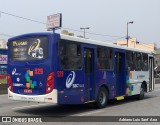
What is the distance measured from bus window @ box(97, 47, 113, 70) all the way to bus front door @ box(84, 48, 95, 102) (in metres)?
0.60

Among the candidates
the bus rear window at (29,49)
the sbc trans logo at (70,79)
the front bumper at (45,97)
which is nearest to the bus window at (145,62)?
the sbc trans logo at (70,79)

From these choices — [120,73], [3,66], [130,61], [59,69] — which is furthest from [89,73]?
[3,66]

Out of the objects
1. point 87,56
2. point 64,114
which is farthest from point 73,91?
point 87,56

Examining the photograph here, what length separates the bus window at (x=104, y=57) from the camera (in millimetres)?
15191

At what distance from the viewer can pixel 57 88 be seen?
12.3 m

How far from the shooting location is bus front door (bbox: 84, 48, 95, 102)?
14.1m

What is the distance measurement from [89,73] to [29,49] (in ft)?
9.03

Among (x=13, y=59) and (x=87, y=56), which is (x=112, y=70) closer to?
(x=87, y=56)

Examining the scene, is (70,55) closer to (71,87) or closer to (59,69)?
(59,69)

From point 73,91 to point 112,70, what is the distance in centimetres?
368

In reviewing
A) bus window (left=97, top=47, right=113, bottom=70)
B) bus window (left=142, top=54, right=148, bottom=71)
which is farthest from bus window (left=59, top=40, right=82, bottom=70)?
bus window (left=142, top=54, right=148, bottom=71)

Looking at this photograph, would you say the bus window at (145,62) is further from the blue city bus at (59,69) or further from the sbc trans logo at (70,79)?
the sbc trans logo at (70,79)

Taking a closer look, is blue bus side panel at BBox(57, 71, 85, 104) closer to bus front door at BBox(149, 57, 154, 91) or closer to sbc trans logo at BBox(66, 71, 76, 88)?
sbc trans logo at BBox(66, 71, 76, 88)

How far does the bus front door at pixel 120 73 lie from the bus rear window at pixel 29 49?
5093mm
